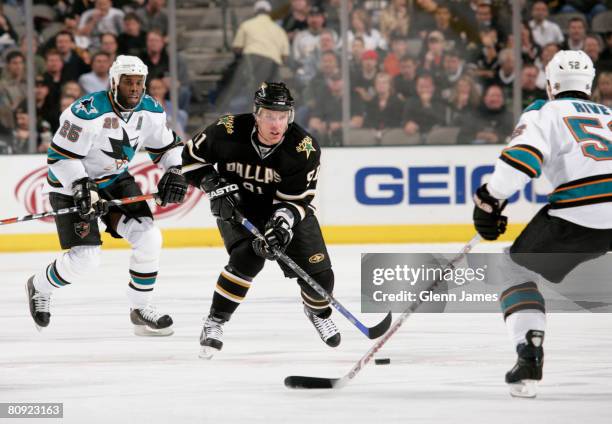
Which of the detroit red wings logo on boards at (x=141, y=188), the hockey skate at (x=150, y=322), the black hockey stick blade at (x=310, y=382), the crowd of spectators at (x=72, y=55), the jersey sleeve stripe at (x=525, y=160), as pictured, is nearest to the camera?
the jersey sleeve stripe at (x=525, y=160)

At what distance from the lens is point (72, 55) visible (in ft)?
24.7

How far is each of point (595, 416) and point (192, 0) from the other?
5419mm

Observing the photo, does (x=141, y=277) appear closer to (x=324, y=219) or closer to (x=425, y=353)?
(x=425, y=353)

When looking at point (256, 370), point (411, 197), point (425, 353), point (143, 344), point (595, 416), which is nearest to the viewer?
point (595, 416)

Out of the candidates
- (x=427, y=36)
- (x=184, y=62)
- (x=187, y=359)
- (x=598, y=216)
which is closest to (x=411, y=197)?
(x=427, y=36)

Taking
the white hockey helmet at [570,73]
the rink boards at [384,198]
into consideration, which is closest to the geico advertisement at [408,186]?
the rink boards at [384,198]

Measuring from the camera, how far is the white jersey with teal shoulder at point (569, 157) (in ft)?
9.33

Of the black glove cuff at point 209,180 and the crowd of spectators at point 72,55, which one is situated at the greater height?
the black glove cuff at point 209,180

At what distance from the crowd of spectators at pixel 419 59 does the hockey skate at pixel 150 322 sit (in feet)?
11.1

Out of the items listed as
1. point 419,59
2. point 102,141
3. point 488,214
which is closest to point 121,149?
point 102,141

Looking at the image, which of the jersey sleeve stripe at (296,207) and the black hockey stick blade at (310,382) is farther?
the jersey sleeve stripe at (296,207)

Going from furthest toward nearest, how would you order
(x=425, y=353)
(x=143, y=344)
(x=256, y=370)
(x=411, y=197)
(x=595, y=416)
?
(x=411, y=197)
(x=143, y=344)
(x=425, y=353)
(x=256, y=370)
(x=595, y=416)

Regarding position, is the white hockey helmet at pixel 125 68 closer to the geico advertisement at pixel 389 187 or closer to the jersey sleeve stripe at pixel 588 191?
the jersey sleeve stripe at pixel 588 191

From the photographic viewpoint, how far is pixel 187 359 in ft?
12.1
